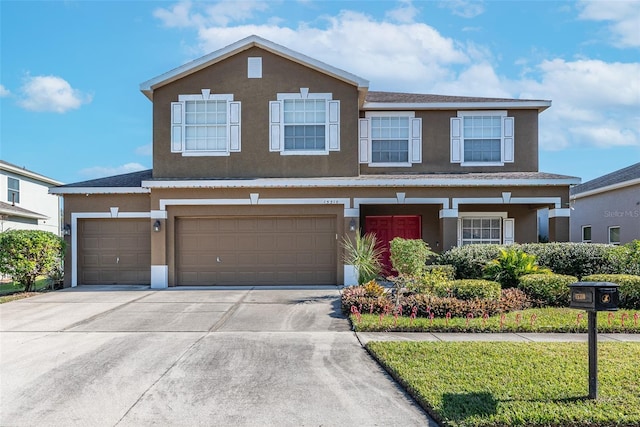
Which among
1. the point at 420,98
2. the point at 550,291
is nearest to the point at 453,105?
the point at 420,98

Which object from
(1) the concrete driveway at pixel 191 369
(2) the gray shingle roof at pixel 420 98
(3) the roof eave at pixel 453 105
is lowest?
(1) the concrete driveway at pixel 191 369

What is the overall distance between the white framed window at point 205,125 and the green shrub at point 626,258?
10538 mm

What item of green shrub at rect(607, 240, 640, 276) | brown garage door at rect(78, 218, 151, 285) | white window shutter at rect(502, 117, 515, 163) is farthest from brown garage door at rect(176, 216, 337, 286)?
green shrub at rect(607, 240, 640, 276)

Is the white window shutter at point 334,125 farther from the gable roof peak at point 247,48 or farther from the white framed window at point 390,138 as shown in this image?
the white framed window at point 390,138

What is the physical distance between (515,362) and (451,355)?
0.83 meters

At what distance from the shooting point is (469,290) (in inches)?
396

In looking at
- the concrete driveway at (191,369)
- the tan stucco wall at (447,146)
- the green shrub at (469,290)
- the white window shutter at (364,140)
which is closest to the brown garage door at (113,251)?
the concrete driveway at (191,369)

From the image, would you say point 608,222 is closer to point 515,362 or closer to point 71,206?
point 515,362

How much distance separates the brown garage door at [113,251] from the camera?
14797mm

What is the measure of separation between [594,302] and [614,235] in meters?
16.1

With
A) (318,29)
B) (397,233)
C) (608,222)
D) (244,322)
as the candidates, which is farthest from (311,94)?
(608,222)

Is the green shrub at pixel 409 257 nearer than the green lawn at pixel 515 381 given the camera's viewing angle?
No

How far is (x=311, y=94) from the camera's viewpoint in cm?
1430

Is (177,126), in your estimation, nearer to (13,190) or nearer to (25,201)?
(13,190)
